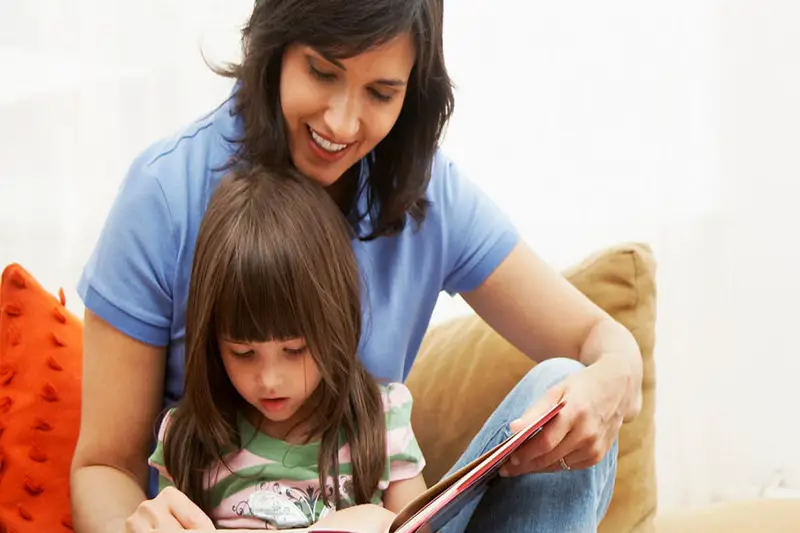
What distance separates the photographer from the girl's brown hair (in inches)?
46.1

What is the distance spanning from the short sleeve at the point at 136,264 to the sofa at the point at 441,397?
259 mm

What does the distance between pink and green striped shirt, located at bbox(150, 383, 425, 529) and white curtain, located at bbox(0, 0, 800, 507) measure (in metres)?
1.03

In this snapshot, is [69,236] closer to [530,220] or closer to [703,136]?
[530,220]

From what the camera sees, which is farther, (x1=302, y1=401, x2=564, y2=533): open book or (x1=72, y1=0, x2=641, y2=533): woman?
(x1=72, y1=0, x2=641, y2=533): woman

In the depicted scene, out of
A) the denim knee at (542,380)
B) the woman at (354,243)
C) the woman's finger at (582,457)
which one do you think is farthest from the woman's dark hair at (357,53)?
the woman's finger at (582,457)

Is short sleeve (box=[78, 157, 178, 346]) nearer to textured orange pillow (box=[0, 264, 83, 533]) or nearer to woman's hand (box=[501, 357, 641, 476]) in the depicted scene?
textured orange pillow (box=[0, 264, 83, 533])

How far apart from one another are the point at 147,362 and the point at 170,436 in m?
0.10

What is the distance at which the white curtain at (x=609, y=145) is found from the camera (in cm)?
213

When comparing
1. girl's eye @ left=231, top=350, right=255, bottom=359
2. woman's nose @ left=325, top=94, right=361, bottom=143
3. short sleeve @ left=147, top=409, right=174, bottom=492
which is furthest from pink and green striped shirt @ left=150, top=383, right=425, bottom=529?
woman's nose @ left=325, top=94, right=361, bottom=143

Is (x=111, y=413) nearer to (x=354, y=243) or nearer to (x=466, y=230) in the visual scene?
(x=354, y=243)

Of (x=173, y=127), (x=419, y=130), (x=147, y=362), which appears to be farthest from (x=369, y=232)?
(x=173, y=127)

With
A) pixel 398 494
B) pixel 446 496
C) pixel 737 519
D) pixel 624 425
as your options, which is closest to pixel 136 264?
pixel 398 494

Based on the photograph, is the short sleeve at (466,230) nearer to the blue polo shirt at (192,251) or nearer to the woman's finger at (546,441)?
the blue polo shirt at (192,251)

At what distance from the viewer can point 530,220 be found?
2.38 meters
